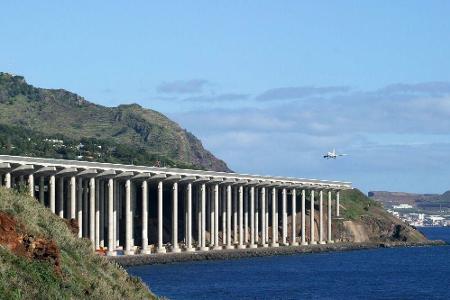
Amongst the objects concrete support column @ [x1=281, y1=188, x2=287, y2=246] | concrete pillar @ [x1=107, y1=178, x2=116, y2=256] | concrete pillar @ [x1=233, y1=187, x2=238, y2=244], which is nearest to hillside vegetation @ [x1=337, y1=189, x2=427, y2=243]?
concrete support column @ [x1=281, y1=188, x2=287, y2=246]

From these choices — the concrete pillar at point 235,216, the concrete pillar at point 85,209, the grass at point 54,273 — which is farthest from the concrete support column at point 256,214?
the grass at point 54,273

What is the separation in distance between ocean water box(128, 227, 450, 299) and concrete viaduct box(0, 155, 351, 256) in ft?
21.9

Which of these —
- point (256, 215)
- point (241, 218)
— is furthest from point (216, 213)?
→ point (256, 215)

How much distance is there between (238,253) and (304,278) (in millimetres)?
32825

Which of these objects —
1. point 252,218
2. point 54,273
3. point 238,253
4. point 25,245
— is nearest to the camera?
point 54,273

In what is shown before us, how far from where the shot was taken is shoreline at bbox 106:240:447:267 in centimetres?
11381

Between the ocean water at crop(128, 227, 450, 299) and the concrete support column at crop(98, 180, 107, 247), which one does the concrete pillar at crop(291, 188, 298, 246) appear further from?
the concrete support column at crop(98, 180, 107, 247)

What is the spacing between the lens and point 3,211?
4253cm

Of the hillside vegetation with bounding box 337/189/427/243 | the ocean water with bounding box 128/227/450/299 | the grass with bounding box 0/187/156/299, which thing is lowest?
the ocean water with bounding box 128/227/450/299

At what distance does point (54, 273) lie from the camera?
39.4 metres

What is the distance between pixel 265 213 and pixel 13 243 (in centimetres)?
11377

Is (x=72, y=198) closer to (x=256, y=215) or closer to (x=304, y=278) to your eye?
(x=304, y=278)

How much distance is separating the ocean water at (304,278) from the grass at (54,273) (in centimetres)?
3268

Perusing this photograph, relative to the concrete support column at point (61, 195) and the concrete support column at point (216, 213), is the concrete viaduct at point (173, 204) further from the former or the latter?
the concrete support column at point (216, 213)
